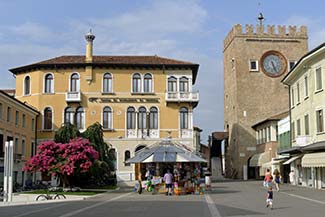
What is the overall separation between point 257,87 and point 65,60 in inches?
1078

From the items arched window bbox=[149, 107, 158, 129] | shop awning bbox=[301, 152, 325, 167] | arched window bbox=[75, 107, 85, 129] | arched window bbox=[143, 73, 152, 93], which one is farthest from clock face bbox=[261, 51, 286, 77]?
shop awning bbox=[301, 152, 325, 167]

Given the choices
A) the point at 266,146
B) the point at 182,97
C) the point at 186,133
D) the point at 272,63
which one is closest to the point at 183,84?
the point at 182,97

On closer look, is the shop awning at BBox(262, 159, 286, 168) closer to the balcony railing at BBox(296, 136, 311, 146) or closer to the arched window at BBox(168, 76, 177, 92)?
the balcony railing at BBox(296, 136, 311, 146)

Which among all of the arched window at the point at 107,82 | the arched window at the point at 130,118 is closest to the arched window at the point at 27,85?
the arched window at the point at 107,82

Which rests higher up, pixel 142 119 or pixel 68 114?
pixel 68 114

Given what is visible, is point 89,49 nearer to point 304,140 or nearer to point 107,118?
point 107,118

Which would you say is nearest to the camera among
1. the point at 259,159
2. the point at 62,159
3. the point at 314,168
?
the point at 62,159

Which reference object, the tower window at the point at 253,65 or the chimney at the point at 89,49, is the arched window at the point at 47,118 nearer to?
the chimney at the point at 89,49

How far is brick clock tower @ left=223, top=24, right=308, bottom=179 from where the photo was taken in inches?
2579

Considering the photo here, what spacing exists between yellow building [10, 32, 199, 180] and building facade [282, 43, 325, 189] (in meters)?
12.5

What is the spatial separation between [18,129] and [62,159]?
44.5 feet

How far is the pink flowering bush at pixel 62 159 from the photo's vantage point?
105 feet

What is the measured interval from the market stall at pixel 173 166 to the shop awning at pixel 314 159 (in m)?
7.40

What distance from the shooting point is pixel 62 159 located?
32.8m
